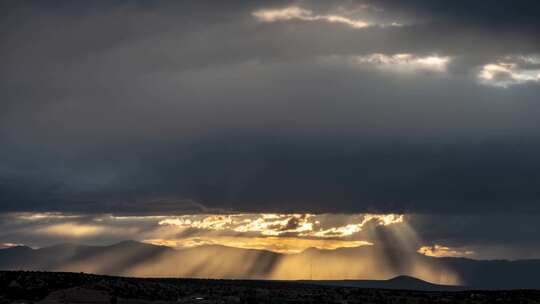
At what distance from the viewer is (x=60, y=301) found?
6166 inches

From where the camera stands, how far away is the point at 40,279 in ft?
614

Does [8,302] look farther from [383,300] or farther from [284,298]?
[383,300]

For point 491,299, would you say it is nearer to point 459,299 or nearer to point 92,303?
point 459,299

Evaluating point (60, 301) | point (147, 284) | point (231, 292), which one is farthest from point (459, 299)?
point (60, 301)

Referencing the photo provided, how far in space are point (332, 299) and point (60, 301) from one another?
60534 mm

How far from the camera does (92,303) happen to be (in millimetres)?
157750

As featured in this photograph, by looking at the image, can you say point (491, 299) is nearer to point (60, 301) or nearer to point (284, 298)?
point (284, 298)

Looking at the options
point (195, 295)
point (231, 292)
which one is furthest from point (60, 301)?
point (231, 292)

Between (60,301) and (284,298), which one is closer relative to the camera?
(60,301)

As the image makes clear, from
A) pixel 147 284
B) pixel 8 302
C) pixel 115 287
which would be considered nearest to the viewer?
pixel 8 302

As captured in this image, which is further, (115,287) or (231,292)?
(231,292)

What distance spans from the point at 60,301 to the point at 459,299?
87.8 metres

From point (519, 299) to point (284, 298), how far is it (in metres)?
50.7

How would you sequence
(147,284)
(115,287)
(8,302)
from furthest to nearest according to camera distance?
(147,284)
(115,287)
(8,302)
